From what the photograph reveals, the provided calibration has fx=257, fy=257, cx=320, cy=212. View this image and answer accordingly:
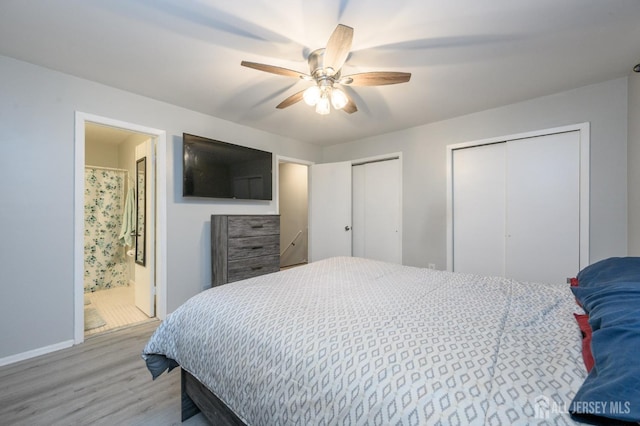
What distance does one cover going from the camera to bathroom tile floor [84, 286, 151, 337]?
271cm

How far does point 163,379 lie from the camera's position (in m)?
1.82

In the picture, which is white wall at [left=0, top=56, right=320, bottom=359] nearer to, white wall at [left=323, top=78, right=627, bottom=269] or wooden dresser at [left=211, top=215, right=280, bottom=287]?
wooden dresser at [left=211, top=215, right=280, bottom=287]

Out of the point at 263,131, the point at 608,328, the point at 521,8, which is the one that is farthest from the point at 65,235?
the point at 521,8

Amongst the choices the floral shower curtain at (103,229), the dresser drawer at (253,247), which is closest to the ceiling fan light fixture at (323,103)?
the dresser drawer at (253,247)

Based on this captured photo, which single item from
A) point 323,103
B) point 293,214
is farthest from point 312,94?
point 293,214

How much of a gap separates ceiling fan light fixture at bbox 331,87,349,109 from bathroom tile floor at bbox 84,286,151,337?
3.00 m

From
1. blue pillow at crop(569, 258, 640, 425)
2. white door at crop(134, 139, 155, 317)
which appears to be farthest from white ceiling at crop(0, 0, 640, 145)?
blue pillow at crop(569, 258, 640, 425)

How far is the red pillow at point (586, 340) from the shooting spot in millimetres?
764

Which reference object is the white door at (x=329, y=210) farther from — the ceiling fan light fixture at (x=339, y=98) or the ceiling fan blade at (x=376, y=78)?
the ceiling fan blade at (x=376, y=78)

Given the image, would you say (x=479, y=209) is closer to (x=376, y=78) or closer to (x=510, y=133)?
(x=510, y=133)

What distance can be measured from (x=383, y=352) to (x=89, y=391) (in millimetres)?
2044

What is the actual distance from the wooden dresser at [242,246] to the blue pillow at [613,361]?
2.84 m

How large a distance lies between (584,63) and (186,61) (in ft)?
10.5

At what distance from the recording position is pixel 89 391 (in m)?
1.69
